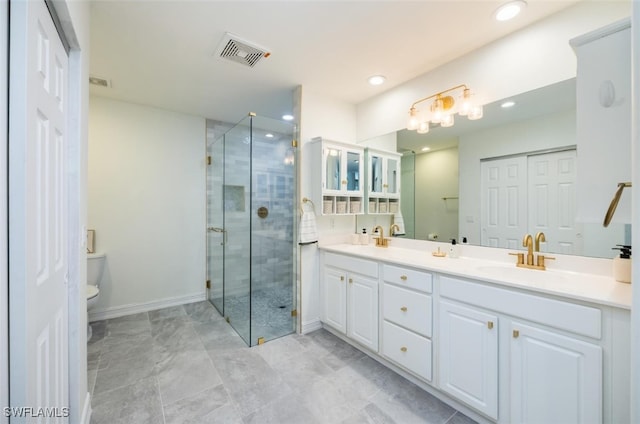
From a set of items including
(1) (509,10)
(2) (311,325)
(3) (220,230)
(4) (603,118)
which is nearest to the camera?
(4) (603,118)

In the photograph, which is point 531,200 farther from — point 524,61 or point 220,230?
point 220,230

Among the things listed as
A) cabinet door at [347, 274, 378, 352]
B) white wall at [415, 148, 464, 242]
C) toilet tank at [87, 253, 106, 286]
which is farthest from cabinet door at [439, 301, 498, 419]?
toilet tank at [87, 253, 106, 286]

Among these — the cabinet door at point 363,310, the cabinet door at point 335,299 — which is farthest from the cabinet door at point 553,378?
the cabinet door at point 335,299

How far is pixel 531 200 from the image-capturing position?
71.9 inches

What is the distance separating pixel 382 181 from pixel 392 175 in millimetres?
125

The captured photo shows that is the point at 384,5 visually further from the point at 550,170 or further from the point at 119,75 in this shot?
the point at 119,75

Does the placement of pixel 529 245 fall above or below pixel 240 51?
below

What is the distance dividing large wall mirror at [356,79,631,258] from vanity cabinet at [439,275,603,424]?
0.58m

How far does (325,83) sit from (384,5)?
1.03 meters

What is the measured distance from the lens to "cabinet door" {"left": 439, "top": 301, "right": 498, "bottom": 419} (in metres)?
1.45

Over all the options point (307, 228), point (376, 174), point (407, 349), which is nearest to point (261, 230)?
point (307, 228)

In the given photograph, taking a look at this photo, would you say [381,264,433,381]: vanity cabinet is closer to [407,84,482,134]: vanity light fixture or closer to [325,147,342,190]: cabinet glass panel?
[325,147,342,190]: cabinet glass panel

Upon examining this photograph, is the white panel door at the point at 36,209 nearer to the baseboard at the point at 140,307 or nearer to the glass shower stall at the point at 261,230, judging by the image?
the glass shower stall at the point at 261,230

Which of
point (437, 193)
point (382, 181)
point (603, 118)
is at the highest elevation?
point (603, 118)
